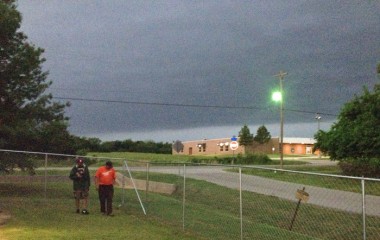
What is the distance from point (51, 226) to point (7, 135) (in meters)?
8.99

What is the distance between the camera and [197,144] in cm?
10250

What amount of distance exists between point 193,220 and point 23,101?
1034 cm

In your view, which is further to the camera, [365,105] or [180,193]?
[365,105]

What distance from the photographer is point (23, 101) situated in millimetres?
21297

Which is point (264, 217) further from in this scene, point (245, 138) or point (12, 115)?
point (245, 138)

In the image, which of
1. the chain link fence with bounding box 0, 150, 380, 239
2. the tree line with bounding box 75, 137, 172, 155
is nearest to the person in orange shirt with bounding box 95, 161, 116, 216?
the chain link fence with bounding box 0, 150, 380, 239

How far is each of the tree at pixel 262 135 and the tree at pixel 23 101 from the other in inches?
2889

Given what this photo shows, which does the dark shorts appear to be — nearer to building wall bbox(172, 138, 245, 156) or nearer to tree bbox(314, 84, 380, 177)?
tree bbox(314, 84, 380, 177)

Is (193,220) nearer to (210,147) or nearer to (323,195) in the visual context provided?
(323,195)

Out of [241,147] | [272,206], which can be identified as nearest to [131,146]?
[241,147]

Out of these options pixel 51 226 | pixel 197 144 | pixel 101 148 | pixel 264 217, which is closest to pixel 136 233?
pixel 51 226

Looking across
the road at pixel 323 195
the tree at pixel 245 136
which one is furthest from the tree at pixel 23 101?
the tree at pixel 245 136

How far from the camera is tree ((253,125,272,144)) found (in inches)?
3693

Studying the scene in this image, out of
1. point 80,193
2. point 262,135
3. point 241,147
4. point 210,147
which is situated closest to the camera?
point 80,193
